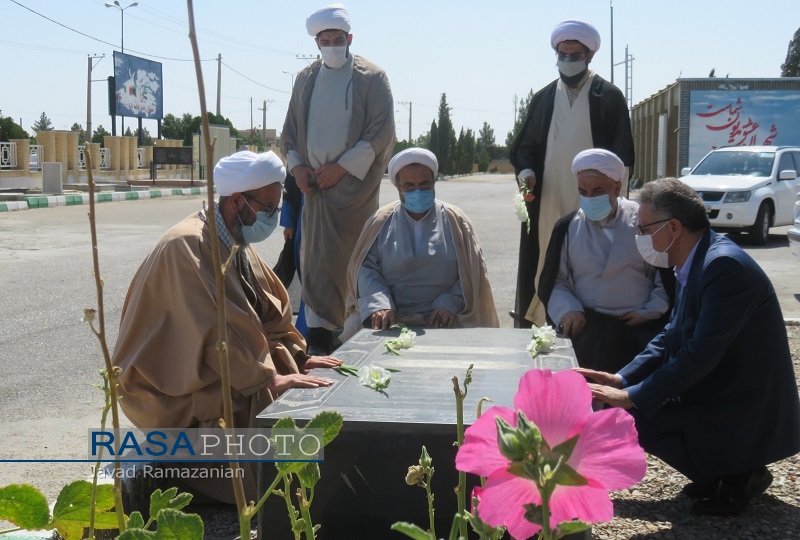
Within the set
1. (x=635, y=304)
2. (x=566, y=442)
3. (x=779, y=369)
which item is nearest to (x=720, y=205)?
(x=635, y=304)

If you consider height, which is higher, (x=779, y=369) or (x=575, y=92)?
(x=575, y=92)

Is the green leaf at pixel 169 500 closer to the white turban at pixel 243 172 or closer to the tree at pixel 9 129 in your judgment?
the white turban at pixel 243 172

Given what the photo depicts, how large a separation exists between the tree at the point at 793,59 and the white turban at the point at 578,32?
64.3 metres

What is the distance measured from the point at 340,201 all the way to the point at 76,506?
4830 millimetres

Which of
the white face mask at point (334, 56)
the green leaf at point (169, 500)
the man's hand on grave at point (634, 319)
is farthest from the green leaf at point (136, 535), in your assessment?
the white face mask at point (334, 56)

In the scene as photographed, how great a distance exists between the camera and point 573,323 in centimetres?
443

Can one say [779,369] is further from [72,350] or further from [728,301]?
[72,350]

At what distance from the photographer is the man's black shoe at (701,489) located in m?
3.46

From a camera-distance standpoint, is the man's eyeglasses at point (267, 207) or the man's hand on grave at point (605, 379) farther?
the man's eyeglasses at point (267, 207)

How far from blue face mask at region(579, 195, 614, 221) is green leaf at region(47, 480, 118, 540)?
3701 mm

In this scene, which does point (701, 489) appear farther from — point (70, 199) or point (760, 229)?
point (70, 199)

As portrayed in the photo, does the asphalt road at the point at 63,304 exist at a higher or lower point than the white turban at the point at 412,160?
lower

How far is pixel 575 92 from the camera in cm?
576

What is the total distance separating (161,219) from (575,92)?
42.0 feet
